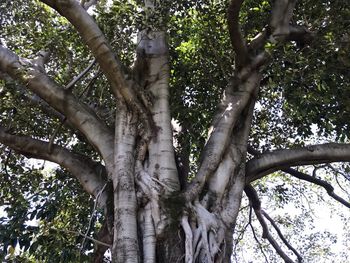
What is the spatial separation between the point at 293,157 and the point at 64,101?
2.35 meters

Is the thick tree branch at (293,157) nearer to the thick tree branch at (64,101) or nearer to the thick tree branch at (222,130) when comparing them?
the thick tree branch at (222,130)

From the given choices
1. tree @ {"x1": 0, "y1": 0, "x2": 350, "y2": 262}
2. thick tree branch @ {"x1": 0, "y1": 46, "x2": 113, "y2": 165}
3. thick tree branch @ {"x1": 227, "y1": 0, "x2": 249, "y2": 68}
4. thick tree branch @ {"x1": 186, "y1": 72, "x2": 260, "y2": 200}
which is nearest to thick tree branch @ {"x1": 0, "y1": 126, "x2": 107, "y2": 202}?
tree @ {"x1": 0, "y1": 0, "x2": 350, "y2": 262}

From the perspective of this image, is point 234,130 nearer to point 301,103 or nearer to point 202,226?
point 301,103

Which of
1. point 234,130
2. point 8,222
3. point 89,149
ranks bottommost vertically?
point 8,222

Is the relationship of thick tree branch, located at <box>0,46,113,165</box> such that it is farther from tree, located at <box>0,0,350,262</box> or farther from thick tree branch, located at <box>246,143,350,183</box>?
thick tree branch, located at <box>246,143,350,183</box>

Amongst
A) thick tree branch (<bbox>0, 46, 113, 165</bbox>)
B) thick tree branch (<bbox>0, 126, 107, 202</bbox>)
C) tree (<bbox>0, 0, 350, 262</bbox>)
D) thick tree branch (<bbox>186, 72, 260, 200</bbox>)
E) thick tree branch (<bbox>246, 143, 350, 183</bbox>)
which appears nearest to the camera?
tree (<bbox>0, 0, 350, 262</bbox>)

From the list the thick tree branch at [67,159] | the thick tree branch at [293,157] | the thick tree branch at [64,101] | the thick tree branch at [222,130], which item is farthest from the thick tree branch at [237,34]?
the thick tree branch at [67,159]

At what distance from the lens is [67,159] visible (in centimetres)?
475

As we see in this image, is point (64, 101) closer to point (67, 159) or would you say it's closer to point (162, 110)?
point (67, 159)

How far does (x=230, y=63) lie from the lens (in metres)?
5.70

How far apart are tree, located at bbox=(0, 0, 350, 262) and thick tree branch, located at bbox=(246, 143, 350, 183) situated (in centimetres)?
1

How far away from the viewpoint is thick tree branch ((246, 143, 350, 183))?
4.81m

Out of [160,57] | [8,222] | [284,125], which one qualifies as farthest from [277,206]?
[8,222]

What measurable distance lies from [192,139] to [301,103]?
149 cm
